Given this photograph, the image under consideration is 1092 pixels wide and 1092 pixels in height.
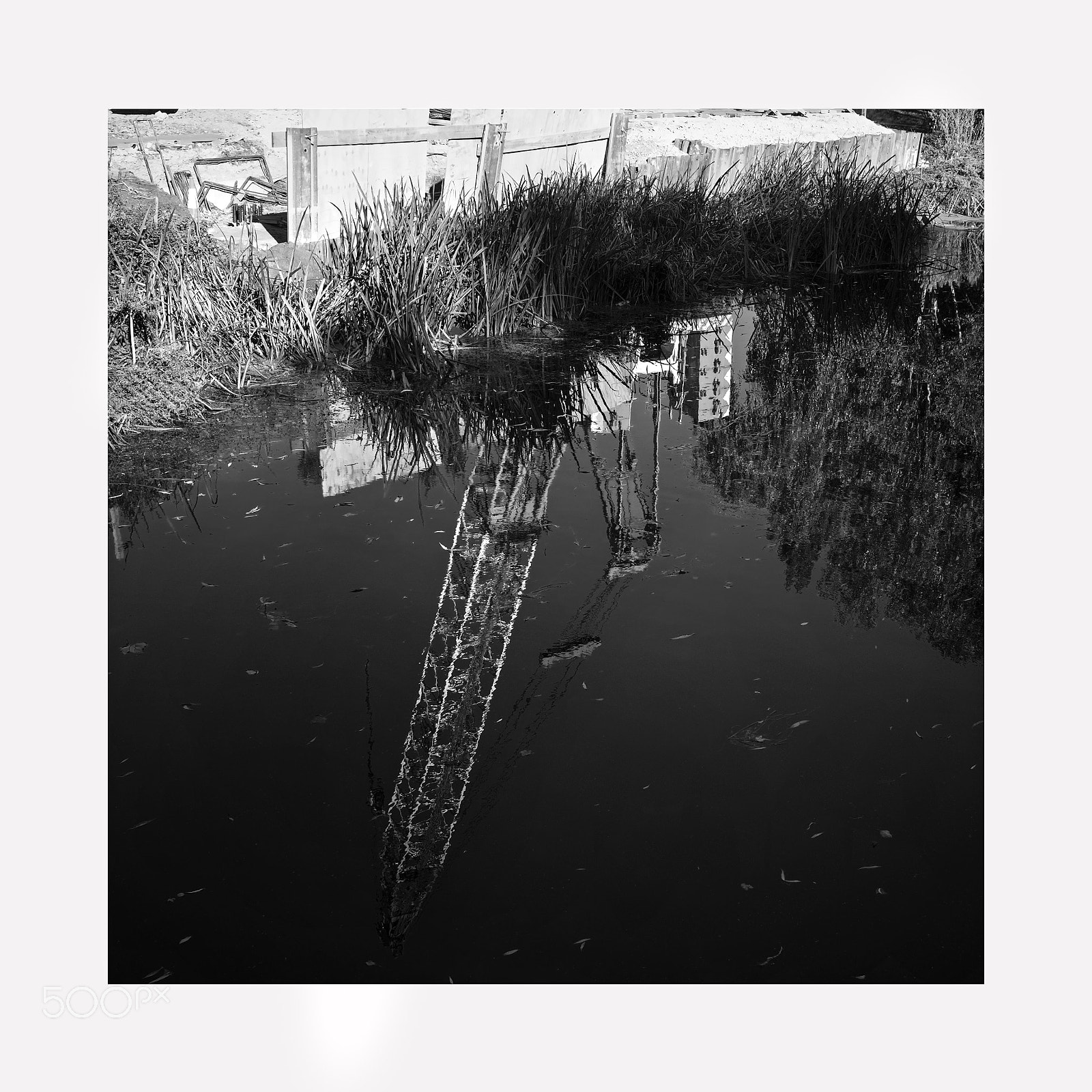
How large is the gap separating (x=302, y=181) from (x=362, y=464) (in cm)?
393

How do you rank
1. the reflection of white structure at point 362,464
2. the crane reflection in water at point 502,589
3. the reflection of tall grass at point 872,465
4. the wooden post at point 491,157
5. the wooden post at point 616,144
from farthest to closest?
the wooden post at point 616,144
the wooden post at point 491,157
the reflection of white structure at point 362,464
the reflection of tall grass at point 872,465
the crane reflection in water at point 502,589

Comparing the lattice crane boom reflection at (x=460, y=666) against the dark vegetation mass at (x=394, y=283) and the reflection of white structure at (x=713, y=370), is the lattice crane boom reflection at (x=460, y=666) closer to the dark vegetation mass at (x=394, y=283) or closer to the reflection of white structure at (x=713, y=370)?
the reflection of white structure at (x=713, y=370)

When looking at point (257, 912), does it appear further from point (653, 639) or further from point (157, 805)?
point (653, 639)

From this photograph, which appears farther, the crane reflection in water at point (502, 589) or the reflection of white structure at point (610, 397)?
the reflection of white structure at point (610, 397)

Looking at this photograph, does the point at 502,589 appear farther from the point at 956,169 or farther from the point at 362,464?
the point at 956,169

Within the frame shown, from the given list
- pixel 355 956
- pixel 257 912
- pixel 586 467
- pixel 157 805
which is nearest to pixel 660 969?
pixel 355 956

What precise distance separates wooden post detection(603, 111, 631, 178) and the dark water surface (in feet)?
21.4

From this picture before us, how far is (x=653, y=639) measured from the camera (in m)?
4.17

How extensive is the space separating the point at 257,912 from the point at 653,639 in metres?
1.87

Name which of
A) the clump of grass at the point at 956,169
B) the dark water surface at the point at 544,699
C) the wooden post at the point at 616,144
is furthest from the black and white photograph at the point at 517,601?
the clump of grass at the point at 956,169

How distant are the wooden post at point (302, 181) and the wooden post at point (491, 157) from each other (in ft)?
4.64

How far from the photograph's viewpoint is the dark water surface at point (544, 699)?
2.84m

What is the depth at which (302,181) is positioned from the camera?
8.73 meters

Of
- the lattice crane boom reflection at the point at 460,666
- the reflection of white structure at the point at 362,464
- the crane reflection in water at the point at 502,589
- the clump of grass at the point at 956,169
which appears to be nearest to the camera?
the lattice crane boom reflection at the point at 460,666
